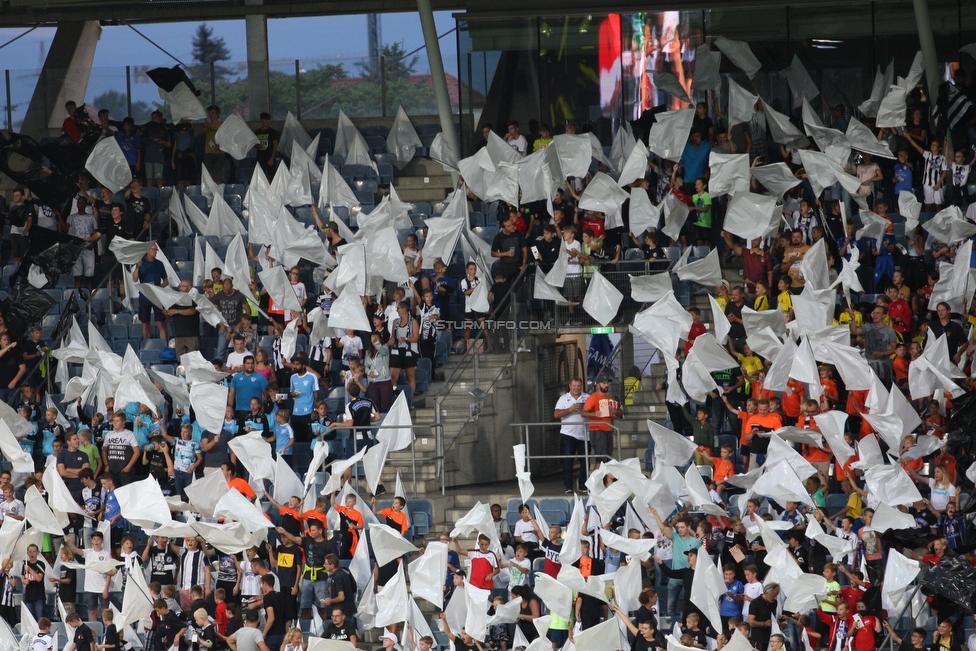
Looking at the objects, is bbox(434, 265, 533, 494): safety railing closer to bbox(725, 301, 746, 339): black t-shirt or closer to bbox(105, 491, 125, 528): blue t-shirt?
bbox(725, 301, 746, 339): black t-shirt

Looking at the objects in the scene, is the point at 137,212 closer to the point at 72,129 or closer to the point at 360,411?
the point at 72,129

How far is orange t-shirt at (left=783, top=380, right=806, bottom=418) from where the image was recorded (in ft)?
53.2

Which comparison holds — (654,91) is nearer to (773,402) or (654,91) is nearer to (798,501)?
(773,402)

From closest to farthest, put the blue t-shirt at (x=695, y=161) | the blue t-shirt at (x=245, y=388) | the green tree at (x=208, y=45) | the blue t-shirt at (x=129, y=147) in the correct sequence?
the blue t-shirt at (x=245, y=388)
the blue t-shirt at (x=695, y=161)
the blue t-shirt at (x=129, y=147)
the green tree at (x=208, y=45)

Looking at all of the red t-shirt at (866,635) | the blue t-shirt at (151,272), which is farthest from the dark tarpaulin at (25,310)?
the red t-shirt at (866,635)

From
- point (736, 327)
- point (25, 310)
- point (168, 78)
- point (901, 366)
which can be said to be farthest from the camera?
point (168, 78)

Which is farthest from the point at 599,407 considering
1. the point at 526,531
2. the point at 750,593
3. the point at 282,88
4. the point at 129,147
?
the point at 282,88

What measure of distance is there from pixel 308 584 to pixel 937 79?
12257mm

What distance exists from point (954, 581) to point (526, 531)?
438cm

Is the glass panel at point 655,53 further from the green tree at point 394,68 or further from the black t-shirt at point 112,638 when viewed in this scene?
the black t-shirt at point 112,638

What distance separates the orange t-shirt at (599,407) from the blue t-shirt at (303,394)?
3308 mm

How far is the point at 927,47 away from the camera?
2109 centimetres

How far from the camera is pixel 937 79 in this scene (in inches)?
833

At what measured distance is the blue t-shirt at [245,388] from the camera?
17.3 meters
